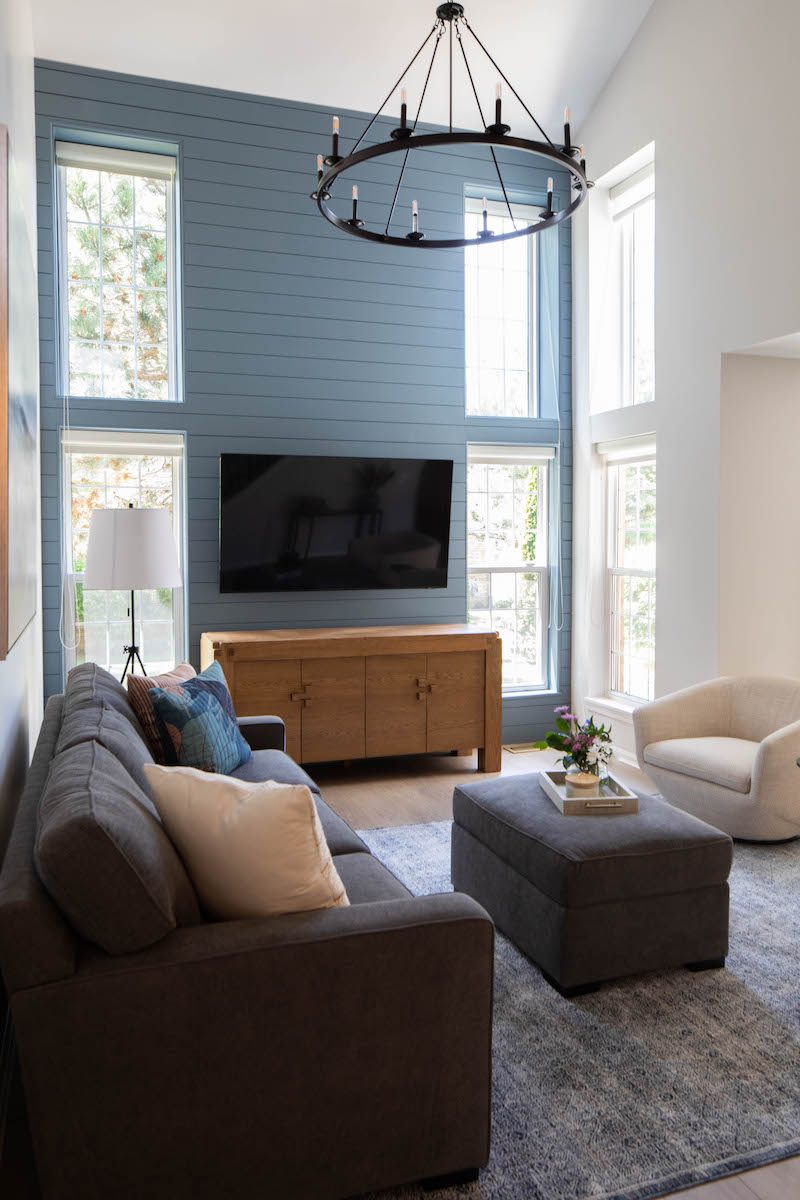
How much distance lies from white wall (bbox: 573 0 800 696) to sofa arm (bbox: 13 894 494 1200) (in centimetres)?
319

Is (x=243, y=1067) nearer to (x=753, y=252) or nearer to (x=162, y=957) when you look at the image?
(x=162, y=957)

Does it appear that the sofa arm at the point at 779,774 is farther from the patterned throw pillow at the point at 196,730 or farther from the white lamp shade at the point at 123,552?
the white lamp shade at the point at 123,552

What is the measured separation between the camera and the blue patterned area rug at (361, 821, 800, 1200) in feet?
6.29

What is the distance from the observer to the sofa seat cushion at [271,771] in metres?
3.19

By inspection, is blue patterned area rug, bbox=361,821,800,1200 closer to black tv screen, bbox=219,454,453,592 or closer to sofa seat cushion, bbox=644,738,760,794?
sofa seat cushion, bbox=644,738,760,794

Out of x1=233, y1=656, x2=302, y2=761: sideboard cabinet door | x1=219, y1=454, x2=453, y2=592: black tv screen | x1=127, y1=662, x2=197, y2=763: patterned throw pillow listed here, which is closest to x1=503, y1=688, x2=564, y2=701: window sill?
x1=219, y1=454, x2=453, y2=592: black tv screen

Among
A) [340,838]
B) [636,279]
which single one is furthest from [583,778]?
[636,279]

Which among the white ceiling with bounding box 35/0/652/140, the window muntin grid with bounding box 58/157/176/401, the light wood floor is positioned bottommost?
the light wood floor

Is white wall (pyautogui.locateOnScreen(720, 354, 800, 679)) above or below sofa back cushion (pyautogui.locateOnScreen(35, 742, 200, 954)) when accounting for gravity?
above

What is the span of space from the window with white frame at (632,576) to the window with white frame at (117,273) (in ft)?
9.04

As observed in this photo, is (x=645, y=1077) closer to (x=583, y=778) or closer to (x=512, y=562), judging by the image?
(x=583, y=778)

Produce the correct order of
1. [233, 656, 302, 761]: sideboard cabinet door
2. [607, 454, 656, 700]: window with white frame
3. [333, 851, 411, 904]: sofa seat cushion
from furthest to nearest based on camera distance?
1. [607, 454, 656, 700]: window with white frame
2. [233, 656, 302, 761]: sideboard cabinet door
3. [333, 851, 411, 904]: sofa seat cushion

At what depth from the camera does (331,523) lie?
17.1 ft

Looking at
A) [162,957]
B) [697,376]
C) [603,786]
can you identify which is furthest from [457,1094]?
[697,376]
